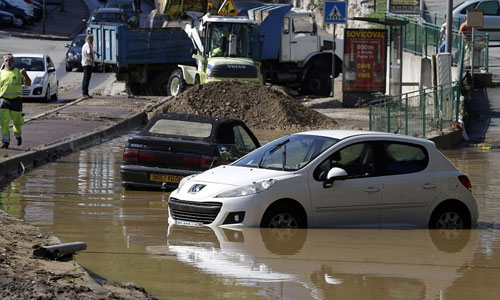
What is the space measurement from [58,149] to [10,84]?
172 cm

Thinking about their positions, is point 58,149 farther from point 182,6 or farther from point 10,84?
point 182,6

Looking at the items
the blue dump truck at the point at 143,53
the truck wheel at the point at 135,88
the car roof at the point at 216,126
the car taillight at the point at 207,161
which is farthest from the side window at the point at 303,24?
→ the car taillight at the point at 207,161

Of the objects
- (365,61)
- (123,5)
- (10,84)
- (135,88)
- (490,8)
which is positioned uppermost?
(123,5)

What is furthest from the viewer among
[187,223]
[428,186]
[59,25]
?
[59,25]

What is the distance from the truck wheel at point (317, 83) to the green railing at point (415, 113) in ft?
42.3

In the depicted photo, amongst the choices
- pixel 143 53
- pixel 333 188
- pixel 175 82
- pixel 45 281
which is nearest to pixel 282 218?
pixel 333 188

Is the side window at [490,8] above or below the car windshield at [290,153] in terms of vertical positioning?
above

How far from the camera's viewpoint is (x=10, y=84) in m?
19.9

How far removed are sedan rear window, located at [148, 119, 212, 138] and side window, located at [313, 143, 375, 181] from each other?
3810 mm

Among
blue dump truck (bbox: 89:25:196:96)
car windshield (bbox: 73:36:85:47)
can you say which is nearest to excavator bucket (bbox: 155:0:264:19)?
blue dump truck (bbox: 89:25:196:96)

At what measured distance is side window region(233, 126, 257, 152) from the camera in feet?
53.8

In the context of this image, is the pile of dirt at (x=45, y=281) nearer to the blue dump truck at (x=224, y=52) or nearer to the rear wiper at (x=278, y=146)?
the rear wiper at (x=278, y=146)

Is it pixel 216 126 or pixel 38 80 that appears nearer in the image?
pixel 216 126

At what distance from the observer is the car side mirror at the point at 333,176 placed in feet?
40.5
